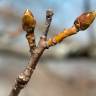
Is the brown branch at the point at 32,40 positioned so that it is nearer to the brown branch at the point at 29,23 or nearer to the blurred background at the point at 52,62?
the brown branch at the point at 29,23

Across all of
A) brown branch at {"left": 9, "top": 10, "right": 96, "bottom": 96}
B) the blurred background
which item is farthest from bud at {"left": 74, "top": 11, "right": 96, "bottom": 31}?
the blurred background

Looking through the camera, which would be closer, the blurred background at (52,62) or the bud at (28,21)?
the bud at (28,21)

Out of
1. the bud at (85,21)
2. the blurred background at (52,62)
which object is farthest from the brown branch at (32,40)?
the blurred background at (52,62)

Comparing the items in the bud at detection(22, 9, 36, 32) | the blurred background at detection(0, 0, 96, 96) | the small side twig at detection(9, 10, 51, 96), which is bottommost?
the blurred background at detection(0, 0, 96, 96)

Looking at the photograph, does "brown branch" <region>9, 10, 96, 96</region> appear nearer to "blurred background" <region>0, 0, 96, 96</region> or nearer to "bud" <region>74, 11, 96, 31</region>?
"bud" <region>74, 11, 96, 31</region>

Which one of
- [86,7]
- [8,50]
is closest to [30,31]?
[86,7]

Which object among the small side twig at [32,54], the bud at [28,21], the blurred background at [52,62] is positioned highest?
the bud at [28,21]

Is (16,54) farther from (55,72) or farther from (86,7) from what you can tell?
(86,7)
